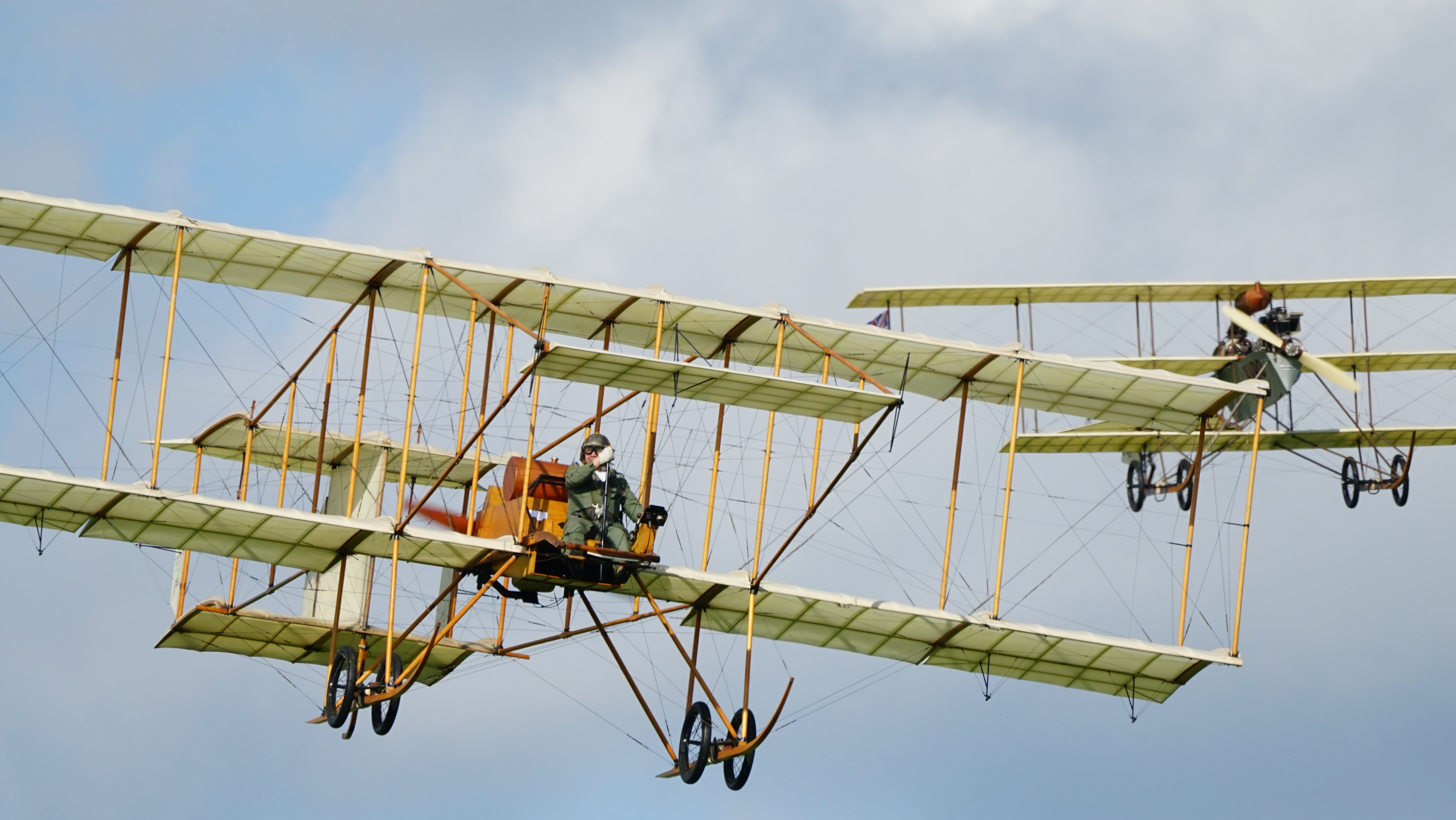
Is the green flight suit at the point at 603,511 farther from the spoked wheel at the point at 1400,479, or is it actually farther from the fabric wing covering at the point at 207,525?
the spoked wheel at the point at 1400,479

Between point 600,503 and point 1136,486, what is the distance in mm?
20660

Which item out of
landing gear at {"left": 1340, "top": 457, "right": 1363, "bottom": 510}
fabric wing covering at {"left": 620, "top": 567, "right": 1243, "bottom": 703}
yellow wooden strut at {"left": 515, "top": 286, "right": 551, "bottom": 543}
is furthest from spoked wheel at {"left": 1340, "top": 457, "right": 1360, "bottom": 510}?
yellow wooden strut at {"left": 515, "top": 286, "right": 551, "bottom": 543}

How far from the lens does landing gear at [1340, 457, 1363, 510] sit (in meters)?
46.0

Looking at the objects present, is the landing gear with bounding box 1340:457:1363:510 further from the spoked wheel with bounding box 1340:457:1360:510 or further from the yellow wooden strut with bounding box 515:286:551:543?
the yellow wooden strut with bounding box 515:286:551:543

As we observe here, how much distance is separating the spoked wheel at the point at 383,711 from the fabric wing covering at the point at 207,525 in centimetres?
153

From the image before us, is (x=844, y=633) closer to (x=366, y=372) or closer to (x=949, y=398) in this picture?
(x=949, y=398)

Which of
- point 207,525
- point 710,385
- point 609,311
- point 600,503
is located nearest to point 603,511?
point 600,503

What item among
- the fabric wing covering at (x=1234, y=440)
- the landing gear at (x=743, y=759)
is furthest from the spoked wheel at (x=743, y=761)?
the fabric wing covering at (x=1234, y=440)

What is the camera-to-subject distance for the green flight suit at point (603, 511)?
28.2 meters

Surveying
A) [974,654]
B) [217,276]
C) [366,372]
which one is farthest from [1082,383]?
[217,276]

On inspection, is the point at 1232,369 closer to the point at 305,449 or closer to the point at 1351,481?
the point at 1351,481

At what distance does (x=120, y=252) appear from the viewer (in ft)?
98.3

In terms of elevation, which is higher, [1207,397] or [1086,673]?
[1207,397]

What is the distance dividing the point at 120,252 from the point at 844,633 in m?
11.3
